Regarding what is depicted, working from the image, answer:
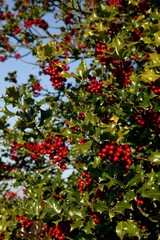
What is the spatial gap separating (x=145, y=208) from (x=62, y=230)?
4.24ft

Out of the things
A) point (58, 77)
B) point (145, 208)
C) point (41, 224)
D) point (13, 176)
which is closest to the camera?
point (58, 77)

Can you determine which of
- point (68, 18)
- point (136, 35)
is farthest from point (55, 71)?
point (68, 18)

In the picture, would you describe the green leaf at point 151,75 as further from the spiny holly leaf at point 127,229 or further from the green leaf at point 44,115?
the spiny holly leaf at point 127,229

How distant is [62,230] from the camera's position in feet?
11.3

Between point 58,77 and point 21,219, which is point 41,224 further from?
point 58,77

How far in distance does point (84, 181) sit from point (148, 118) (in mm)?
1141

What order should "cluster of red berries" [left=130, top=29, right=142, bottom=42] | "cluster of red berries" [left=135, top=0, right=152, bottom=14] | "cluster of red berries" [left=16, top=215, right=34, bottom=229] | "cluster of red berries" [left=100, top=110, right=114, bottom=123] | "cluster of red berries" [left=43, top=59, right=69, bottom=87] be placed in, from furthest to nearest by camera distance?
"cluster of red berries" [left=135, top=0, right=152, bottom=14], "cluster of red berries" [left=130, top=29, right=142, bottom=42], "cluster of red berries" [left=16, top=215, right=34, bottom=229], "cluster of red berries" [left=100, top=110, right=114, bottom=123], "cluster of red berries" [left=43, top=59, right=69, bottom=87]

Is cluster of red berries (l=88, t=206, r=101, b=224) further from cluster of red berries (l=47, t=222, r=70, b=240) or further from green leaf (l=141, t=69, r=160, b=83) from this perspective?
green leaf (l=141, t=69, r=160, b=83)

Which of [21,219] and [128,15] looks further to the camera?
[128,15]

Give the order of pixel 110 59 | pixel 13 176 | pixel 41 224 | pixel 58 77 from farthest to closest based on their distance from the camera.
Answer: pixel 13 176
pixel 41 224
pixel 110 59
pixel 58 77

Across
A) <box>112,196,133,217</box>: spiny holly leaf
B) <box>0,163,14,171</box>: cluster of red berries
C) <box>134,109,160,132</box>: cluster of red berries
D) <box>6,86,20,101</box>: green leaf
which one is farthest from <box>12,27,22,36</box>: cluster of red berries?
<box>112,196,133,217</box>: spiny holly leaf

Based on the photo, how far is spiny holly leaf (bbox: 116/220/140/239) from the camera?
3.00m

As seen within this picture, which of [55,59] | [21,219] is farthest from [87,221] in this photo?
[55,59]

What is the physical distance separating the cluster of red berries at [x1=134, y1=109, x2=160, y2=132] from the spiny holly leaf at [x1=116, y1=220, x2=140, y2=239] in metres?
1.07
